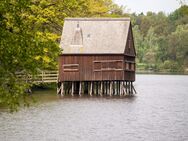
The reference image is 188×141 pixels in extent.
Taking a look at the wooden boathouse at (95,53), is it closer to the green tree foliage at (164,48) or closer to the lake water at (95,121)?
the lake water at (95,121)

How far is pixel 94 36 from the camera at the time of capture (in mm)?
47062

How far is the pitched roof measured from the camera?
46281mm

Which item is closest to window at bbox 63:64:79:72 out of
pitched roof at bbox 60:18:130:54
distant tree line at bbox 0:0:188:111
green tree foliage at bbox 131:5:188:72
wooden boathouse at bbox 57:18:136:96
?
wooden boathouse at bbox 57:18:136:96

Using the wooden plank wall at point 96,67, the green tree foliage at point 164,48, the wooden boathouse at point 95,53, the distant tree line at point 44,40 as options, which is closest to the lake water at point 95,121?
the distant tree line at point 44,40

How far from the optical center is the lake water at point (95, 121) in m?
23.7

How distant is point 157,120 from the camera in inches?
1174

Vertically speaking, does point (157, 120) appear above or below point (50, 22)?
below

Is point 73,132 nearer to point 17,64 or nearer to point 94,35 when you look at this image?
point 17,64

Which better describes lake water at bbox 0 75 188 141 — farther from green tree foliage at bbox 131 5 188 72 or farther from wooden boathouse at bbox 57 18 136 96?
green tree foliage at bbox 131 5 188 72

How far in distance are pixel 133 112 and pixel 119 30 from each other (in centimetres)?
1476

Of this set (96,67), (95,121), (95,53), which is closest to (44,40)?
(95,121)

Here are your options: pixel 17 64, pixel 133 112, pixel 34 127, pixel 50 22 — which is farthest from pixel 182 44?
pixel 17 64

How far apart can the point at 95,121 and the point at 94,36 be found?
19248 millimetres

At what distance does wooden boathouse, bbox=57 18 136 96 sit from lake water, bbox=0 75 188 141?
20.5ft
